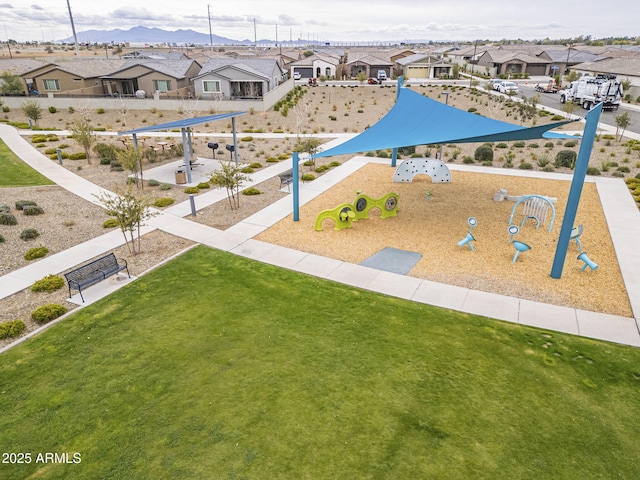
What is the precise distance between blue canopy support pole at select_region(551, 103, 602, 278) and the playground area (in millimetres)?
701

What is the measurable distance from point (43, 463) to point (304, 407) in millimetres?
4561

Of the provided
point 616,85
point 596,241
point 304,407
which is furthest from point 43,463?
point 616,85

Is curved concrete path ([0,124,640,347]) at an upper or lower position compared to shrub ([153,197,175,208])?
lower

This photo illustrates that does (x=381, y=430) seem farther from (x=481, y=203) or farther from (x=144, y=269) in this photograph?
(x=481, y=203)

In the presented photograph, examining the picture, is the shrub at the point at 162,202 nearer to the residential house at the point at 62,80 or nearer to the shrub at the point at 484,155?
the shrub at the point at 484,155

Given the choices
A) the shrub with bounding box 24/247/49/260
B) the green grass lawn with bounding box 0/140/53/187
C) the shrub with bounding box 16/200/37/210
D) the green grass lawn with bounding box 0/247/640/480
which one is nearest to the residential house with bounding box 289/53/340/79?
the green grass lawn with bounding box 0/140/53/187

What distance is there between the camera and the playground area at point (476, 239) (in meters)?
12.7

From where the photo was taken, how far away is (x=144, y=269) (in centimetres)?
1368

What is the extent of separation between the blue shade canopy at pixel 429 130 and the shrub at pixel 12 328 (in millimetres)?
10703

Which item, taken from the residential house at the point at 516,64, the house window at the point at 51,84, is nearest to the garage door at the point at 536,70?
the residential house at the point at 516,64

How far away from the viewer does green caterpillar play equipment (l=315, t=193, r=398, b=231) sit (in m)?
16.7

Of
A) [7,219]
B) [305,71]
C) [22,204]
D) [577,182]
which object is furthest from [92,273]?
[305,71]

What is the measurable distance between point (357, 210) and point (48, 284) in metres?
11.4

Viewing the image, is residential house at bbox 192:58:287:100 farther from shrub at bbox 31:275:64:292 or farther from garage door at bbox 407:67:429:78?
garage door at bbox 407:67:429:78
